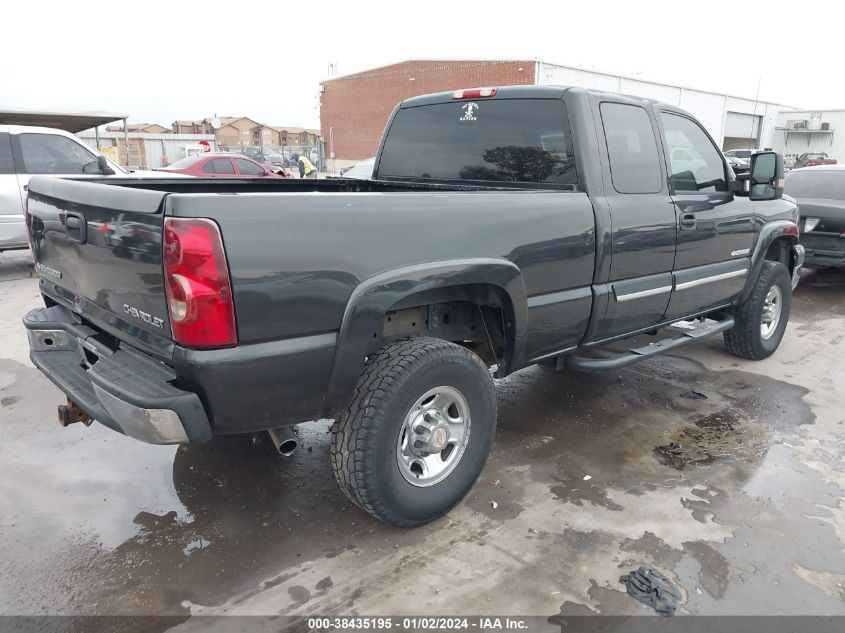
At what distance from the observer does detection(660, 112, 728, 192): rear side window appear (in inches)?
164

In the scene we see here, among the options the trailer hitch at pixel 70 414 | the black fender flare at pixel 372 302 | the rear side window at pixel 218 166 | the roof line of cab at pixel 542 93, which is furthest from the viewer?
the rear side window at pixel 218 166

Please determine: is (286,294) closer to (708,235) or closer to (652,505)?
(652,505)

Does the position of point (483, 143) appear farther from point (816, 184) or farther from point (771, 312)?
point (816, 184)

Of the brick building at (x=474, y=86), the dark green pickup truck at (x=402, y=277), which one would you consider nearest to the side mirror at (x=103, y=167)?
the dark green pickup truck at (x=402, y=277)

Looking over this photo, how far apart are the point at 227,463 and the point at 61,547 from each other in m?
0.93

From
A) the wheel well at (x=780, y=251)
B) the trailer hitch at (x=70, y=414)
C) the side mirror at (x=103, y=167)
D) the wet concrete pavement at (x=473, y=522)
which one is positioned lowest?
the wet concrete pavement at (x=473, y=522)

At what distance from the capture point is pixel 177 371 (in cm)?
231

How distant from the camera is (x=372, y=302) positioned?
2.53 meters

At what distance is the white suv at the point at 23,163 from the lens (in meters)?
8.15

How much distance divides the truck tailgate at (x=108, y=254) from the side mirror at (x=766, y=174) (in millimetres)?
4149

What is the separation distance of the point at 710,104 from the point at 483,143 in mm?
40300

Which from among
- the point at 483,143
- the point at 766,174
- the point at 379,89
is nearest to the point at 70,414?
the point at 483,143

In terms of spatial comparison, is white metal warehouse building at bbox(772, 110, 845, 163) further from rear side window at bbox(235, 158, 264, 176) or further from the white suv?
the white suv

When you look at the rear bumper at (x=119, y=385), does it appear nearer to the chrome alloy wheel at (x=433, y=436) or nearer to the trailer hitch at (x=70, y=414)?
the trailer hitch at (x=70, y=414)
